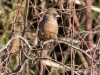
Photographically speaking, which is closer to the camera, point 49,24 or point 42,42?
point 42,42

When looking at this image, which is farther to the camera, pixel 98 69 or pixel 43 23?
pixel 43 23

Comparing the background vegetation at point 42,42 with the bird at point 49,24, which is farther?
the bird at point 49,24

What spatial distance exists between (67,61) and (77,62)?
0.18 m

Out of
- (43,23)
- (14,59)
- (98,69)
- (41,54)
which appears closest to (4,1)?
(14,59)

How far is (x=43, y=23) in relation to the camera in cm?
383

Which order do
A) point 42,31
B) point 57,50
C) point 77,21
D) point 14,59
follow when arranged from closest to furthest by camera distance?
point 42,31
point 77,21
point 14,59
point 57,50

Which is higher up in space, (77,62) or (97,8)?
(97,8)

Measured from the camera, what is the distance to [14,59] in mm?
4844

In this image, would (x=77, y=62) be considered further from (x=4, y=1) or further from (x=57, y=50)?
(x=4, y=1)

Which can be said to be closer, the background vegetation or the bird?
the background vegetation

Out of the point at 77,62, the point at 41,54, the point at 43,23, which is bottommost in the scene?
the point at 77,62

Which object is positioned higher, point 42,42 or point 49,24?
point 49,24

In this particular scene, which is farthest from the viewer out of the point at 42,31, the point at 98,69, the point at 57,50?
the point at 57,50

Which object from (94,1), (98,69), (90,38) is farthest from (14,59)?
(98,69)
